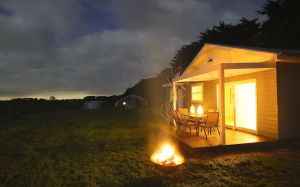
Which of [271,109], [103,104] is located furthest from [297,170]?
[103,104]

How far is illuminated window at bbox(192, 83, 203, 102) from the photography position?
14.1 m

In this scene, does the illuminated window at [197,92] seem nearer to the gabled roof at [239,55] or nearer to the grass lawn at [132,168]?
the gabled roof at [239,55]

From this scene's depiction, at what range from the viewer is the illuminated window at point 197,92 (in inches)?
555

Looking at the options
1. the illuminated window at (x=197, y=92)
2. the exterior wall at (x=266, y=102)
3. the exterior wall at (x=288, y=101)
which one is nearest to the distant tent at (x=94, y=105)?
the illuminated window at (x=197, y=92)

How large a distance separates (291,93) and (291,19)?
19.6 meters

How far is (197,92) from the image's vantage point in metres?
14.7

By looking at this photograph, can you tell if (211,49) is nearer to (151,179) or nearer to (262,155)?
(262,155)

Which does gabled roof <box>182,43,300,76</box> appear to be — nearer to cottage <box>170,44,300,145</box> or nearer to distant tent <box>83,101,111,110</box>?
cottage <box>170,44,300,145</box>

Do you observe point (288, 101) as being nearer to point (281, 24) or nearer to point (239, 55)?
point (239, 55)

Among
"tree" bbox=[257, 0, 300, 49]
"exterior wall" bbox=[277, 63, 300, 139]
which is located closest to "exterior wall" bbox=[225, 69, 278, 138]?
"exterior wall" bbox=[277, 63, 300, 139]

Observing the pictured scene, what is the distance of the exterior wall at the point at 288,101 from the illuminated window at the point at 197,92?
6061 mm

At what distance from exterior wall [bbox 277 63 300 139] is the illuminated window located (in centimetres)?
606

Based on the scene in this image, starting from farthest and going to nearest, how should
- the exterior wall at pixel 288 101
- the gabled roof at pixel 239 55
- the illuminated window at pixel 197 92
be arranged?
the illuminated window at pixel 197 92 < the exterior wall at pixel 288 101 < the gabled roof at pixel 239 55

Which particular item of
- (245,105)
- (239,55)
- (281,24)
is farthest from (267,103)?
(281,24)
